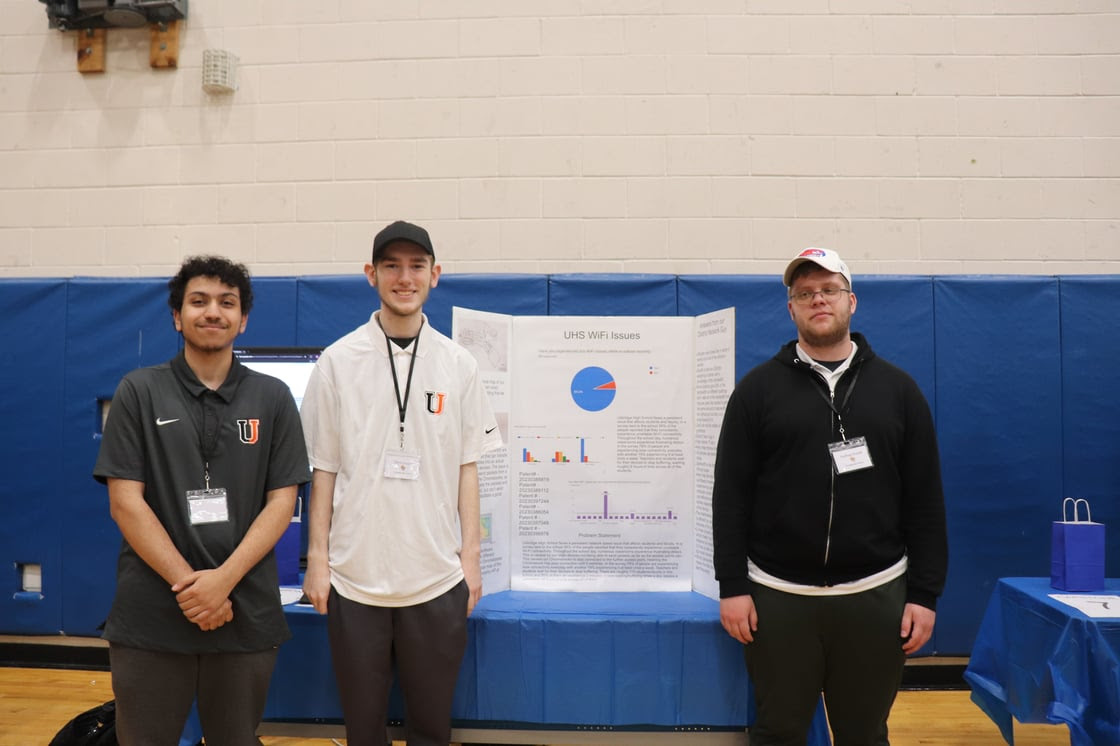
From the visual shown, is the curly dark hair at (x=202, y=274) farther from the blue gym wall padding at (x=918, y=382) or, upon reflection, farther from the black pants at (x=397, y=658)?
the blue gym wall padding at (x=918, y=382)

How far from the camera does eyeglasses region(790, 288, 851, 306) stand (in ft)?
6.32

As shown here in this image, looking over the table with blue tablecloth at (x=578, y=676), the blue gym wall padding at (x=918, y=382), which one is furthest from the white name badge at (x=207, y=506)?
the blue gym wall padding at (x=918, y=382)

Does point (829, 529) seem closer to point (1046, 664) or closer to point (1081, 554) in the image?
point (1046, 664)

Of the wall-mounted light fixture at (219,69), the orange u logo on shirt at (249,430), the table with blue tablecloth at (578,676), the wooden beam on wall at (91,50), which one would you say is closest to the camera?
the orange u logo on shirt at (249,430)

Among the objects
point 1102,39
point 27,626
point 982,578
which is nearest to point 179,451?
point 27,626

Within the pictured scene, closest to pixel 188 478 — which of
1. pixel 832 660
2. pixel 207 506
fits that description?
pixel 207 506

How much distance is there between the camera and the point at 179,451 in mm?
1716

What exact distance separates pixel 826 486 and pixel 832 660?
0.46 m

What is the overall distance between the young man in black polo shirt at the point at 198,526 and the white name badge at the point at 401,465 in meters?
0.22

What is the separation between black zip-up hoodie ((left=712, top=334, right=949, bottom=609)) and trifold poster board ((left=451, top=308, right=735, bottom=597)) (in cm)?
64

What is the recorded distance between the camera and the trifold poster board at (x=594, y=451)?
8.63 ft

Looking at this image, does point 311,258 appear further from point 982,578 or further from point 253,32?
point 982,578

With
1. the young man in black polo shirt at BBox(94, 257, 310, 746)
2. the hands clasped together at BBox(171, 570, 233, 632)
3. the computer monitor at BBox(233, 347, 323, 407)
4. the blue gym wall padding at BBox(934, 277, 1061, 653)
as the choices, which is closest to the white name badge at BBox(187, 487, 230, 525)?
the young man in black polo shirt at BBox(94, 257, 310, 746)

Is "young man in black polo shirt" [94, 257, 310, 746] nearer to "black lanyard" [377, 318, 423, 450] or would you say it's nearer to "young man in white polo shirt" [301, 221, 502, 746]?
"young man in white polo shirt" [301, 221, 502, 746]
